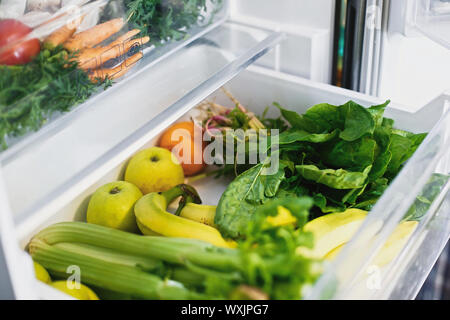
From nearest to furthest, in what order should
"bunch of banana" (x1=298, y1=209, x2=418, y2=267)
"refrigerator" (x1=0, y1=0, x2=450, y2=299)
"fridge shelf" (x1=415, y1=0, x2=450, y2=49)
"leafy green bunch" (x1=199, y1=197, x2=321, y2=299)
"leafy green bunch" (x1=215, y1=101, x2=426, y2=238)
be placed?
"leafy green bunch" (x1=199, y1=197, x2=321, y2=299) < "refrigerator" (x1=0, y1=0, x2=450, y2=299) < "bunch of banana" (x1=298, y1=209, x2=418, y2=267) < "leafy green bunch" (x1=215, y1=101, x2=426, y2=238) < "fridge shelf" (x1=415, y1=0, x2=450, y2=49)

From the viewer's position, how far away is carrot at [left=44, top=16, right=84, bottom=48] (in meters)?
0.86

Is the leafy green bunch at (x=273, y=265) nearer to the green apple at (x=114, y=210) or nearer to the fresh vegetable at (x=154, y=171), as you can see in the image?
the green apple at (x=114, y=210)

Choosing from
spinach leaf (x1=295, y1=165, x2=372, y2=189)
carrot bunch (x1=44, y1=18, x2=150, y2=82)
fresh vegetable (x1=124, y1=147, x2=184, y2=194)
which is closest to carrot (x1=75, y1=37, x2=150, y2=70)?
carrot bunch (x1=44, y1=18, x2=150, y2=82)

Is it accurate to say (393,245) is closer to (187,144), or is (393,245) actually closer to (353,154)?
(353,154)

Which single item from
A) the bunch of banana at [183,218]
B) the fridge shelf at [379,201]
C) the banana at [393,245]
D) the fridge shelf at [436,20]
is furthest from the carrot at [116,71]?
the fridge shelf at [436,20]

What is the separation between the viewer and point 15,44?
2.61 ft

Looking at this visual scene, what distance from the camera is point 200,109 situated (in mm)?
1284

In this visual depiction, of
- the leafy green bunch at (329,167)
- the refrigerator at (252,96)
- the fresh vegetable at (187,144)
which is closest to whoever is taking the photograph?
the refrigerator at (252,96)

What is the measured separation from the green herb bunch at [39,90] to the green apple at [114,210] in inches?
7.6

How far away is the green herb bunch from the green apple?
19 centimetres

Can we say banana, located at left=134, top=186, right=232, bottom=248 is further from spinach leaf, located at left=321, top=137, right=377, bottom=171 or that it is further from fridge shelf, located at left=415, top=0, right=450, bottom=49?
fridge shelf, located at left=415, top=0, right=450, bottom=49

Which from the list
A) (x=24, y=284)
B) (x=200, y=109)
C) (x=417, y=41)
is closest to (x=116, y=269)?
(x=24, y=284)

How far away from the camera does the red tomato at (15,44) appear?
2.54ft
